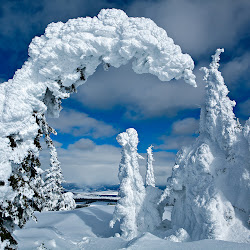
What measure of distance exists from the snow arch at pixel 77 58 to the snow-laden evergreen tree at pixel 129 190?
11.6m

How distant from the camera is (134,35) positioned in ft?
21.3

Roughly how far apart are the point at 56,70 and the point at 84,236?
13308 mm

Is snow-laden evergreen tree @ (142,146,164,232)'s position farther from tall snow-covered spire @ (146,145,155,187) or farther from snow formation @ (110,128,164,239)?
tall snow-covered spire @ (146,145,155,187)

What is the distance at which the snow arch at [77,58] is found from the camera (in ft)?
19.7

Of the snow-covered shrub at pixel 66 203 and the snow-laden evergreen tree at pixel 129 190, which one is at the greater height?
the snow-laden evergreen tree at pixel 129 190

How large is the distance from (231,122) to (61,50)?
1159 cm

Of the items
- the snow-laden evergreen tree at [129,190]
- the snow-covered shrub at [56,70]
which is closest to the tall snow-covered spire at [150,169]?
the snow-laden evergreen tree at [129,190]

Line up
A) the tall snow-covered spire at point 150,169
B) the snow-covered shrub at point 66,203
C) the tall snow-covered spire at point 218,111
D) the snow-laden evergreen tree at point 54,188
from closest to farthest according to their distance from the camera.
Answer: the tall snow-covered spire at point 218,111, the snow-laden evergreen tree at point 54,188, the snow-covered shrub at point 66,203, the tall snow-covered spire at point 150,169

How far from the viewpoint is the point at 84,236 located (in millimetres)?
15734

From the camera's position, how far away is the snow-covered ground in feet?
24.8

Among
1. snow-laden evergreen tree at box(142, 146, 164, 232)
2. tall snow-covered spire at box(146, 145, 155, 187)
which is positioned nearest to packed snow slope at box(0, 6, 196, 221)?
snow-laden evergreen tree at box(142, 146, 164, 232)

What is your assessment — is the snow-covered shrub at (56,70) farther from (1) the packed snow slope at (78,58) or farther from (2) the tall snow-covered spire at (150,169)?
(2) the tall snow-covered spire at (150,169)

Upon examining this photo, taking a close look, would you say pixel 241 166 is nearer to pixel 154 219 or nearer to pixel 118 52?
pixel 154 219

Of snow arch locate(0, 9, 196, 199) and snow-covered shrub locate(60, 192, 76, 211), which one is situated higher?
snow arch locate(0, 9, 196, 199)
